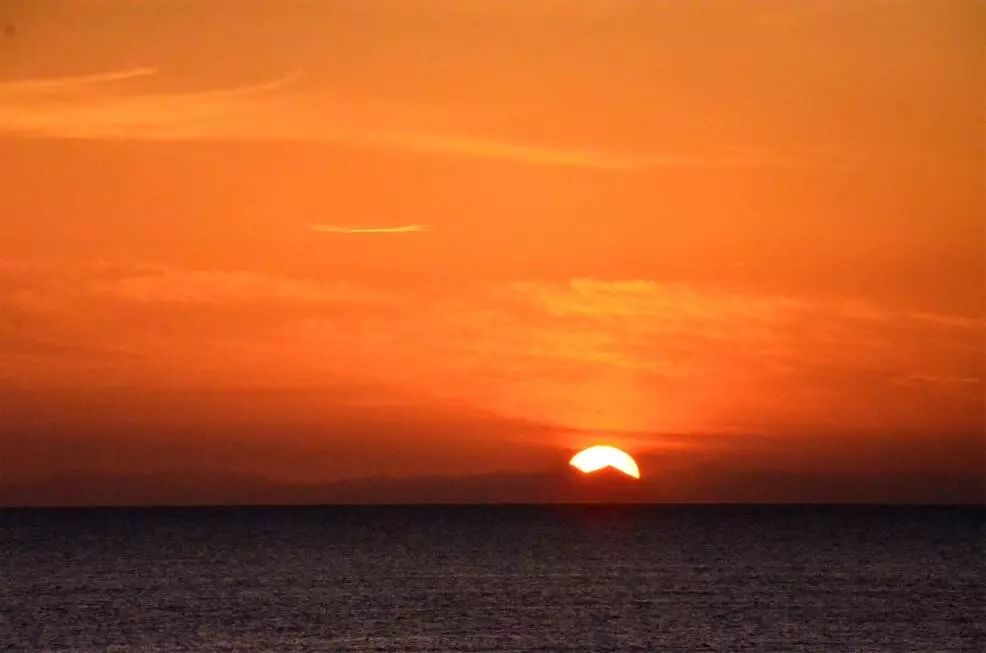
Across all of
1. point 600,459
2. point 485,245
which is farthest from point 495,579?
point 485,245

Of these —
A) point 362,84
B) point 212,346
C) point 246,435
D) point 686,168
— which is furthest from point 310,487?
point 686,168

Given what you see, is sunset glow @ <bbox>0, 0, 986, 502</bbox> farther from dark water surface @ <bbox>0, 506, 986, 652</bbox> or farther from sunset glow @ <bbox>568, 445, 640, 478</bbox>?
dark water surface @ <bbox>0, 506, 986, 652</bbox>

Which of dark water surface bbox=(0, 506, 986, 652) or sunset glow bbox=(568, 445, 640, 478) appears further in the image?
sunset glow bbox=(568, 445, 640, 478)

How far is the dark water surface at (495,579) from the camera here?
2.64m

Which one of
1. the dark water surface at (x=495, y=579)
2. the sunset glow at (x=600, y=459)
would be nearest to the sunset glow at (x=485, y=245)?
the sunset glow at (x=600, y=459)

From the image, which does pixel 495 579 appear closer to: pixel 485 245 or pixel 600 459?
pixel 600 459

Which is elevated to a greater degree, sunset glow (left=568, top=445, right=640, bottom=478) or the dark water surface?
sunset glow (left=568, top=445, right=640, bottom=478)

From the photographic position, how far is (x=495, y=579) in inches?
124

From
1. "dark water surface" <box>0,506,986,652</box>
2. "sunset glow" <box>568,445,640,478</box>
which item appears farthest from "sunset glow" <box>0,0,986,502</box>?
"dark water surface" <box>0,506,986,652</box>

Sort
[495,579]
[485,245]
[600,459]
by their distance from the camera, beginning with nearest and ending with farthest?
1. [495,579]
2. [485,245]
3. [600,459]

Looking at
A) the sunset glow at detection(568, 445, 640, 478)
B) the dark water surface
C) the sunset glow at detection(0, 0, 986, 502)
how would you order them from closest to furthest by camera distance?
the dark water surface
the sunset glow at detection(0, 0, 986, 502)
the sunset glow at detection(568, 445, 640, 478)

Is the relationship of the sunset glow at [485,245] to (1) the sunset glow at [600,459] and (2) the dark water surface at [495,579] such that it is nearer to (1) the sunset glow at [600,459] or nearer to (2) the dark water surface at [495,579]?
(1) the sunset glow at [600,459]

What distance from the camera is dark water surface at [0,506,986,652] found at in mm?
2645

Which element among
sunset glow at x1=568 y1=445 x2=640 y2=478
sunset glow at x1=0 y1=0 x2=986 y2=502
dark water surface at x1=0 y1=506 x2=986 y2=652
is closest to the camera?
dark water surface at x1=0 y1=506 x2=986 y2=652
